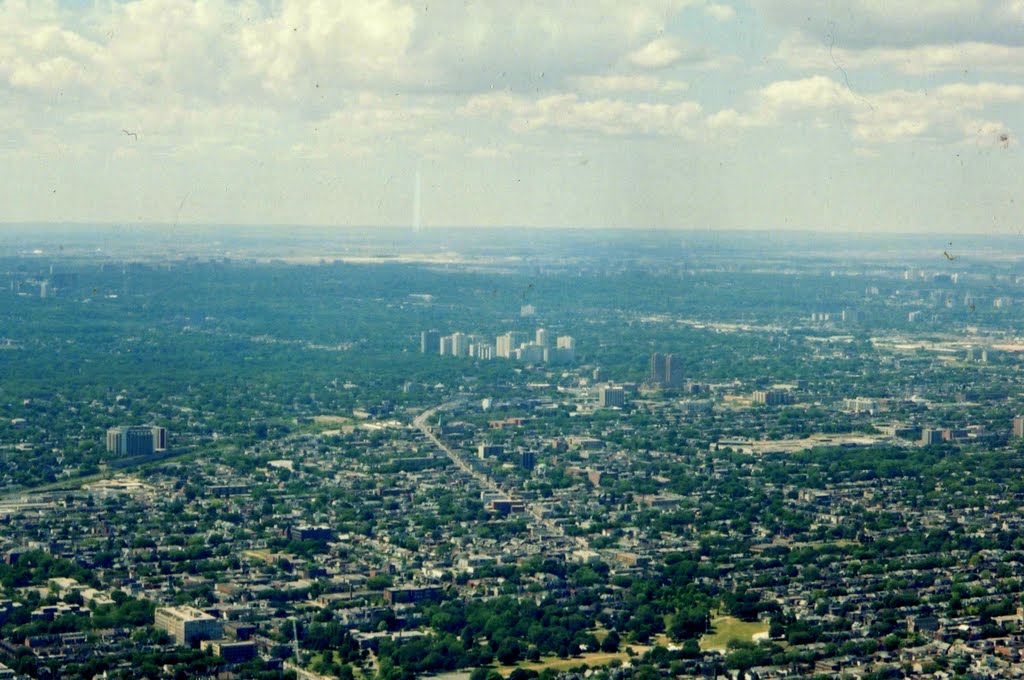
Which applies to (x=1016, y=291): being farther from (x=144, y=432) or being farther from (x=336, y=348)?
(x=144, y=432)

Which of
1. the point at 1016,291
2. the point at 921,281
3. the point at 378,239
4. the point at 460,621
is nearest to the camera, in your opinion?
the point at 460,621

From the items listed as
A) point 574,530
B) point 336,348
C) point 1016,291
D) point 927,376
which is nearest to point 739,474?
point 574,530

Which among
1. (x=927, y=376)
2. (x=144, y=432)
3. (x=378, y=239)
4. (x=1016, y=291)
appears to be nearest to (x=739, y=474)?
(x=144, y=432)

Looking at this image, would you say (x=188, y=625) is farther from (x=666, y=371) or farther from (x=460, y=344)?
(x=460, y=344)

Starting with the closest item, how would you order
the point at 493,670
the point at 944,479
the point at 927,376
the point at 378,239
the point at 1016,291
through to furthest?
the point at 493,670 → the point at 944,479 → the point at 927,376 → the point at 1016,291 → the point at 378,239

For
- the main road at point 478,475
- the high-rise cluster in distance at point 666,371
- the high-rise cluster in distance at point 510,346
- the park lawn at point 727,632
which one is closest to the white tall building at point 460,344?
the high-rise cluster in distance at point 510,346

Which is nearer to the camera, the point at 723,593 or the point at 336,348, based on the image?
the point at 723,593

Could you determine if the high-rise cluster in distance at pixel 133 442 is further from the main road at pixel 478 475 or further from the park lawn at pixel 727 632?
the park lawn at pixel 727 632

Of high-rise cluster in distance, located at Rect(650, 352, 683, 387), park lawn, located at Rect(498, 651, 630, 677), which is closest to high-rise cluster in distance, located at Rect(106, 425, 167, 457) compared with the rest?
high-rise cluster in distance, located at Rect(650, 352, 683, 387)

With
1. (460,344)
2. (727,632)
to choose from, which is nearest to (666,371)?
(460,344)
